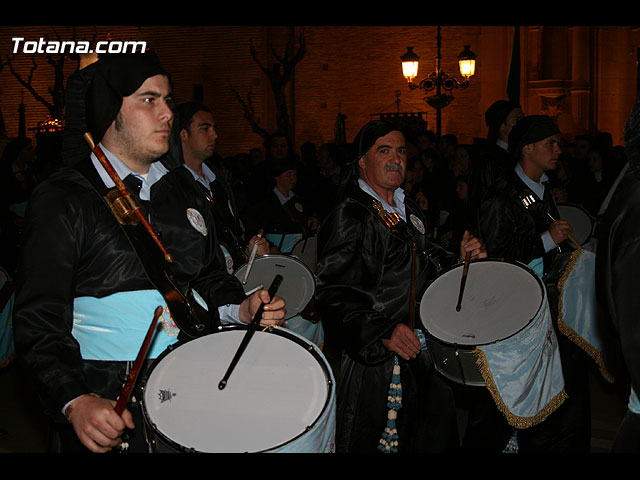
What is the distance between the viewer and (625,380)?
20.8 feet

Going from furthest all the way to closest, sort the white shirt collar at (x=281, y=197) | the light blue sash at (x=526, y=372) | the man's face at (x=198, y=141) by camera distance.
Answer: the white shirt collar at (x=281, y=197)
the man's face at (x=198, y=141)
the light blue sash at (x=526, y=372)

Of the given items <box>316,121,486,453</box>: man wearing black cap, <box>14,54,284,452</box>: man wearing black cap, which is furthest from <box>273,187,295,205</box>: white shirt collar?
<box>14,54,284,452</box>: man wearing black cap

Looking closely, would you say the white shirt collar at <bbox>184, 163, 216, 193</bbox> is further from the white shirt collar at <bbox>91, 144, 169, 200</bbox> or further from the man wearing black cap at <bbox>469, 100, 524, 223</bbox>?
the white shirt collar at <bbox>91, 144, 169, 200</bbox>

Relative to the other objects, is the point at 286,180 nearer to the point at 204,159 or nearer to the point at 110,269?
the point at 204,159

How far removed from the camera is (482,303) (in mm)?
3521

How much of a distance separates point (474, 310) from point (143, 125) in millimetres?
1847

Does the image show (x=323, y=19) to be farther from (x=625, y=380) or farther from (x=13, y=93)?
(x=13, y=93)

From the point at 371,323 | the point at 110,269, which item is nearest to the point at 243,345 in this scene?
the point at 110,269

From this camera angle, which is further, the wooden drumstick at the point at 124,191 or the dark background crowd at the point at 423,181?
the dark background crowd at the point at 423,181

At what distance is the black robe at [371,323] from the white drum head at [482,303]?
0.21 meters

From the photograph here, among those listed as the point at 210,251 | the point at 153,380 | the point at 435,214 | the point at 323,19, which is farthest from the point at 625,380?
the point at 323,19

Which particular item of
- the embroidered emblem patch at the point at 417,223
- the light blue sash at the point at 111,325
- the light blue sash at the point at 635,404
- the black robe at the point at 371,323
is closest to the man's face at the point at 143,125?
the light blue sash at the point at 111,325

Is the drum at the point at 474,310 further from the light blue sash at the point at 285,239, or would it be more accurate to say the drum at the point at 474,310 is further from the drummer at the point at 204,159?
the light blue sash at the point at 285,239

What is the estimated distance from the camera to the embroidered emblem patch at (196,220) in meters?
2.67
